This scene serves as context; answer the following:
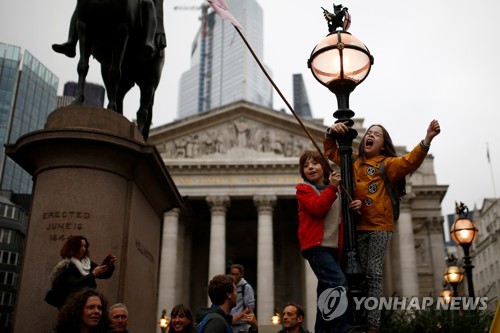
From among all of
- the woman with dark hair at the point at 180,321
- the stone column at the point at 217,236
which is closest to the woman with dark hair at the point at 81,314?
the woman with dark hair at the point at 180,321

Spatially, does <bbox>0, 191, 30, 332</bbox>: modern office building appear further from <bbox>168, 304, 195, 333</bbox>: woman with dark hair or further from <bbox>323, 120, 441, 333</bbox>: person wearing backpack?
<bbox>323, 120, 441, 333</bbox>: person wearing backpack

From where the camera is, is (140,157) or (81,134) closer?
(81,134)

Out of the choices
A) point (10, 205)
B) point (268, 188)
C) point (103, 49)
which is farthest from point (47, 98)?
point (103, 49)

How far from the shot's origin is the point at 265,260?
3875cm

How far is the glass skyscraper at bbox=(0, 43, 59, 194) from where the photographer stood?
7725 centimetres

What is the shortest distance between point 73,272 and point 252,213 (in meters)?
44.1

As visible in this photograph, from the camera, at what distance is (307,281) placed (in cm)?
3909

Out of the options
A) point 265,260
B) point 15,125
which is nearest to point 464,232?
point 265,260

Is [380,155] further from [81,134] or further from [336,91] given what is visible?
[81,134]

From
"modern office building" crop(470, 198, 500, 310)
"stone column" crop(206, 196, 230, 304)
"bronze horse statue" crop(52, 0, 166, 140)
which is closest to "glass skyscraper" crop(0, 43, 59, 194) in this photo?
"stone column" crop(206, 196, 230, 304)

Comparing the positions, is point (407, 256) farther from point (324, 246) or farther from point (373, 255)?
point (324, 246)

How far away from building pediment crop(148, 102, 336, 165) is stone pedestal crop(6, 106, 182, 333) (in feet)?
112

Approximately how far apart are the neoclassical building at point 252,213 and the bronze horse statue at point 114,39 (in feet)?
100

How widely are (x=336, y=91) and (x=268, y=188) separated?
3547cm
